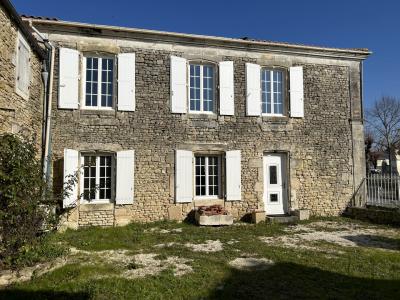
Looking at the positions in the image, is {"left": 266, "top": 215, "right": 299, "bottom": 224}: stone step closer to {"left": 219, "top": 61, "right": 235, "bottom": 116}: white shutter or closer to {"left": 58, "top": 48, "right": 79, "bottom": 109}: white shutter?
{"left": 219, "top": 61, "right": 235, "bottom": 116}: white shutter

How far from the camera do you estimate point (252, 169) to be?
1060cm

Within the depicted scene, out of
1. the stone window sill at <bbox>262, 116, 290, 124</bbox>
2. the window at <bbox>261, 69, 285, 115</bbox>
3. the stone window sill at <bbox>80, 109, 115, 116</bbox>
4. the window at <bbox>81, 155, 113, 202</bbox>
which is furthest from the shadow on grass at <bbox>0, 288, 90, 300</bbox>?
the window at <bbox>261, 69, 285, 115</bbox>

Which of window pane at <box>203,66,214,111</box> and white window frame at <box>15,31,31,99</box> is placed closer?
white window frame at <box>15,31,31,99</box>

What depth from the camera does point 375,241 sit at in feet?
25.7

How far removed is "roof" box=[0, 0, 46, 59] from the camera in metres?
6.58

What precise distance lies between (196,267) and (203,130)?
523 cm

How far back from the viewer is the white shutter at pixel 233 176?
405 inches

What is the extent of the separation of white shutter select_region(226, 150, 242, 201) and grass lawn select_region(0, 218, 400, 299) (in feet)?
4.66

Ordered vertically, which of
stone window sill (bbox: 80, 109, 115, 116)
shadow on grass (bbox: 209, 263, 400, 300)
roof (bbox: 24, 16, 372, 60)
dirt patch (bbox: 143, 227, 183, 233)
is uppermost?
roof (bbox: 24, 16, 372, 60)

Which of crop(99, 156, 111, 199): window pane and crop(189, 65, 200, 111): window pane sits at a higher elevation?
crop(189, 65, 200, 111): window pane

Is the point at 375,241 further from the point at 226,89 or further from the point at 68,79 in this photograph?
the point at 68,79

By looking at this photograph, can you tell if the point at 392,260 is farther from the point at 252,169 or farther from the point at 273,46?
the point at 273,46

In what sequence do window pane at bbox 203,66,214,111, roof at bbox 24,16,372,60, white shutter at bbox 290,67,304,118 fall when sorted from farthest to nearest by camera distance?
white shutter at bbox 290,67,304,118 < window pane at bbox 203,66,214,111 < roof at bbox 24,16,372,60

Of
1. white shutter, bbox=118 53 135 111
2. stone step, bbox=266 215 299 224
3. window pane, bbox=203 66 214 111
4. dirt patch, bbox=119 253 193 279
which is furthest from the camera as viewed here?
window pane, bbox=203 66 214 111
